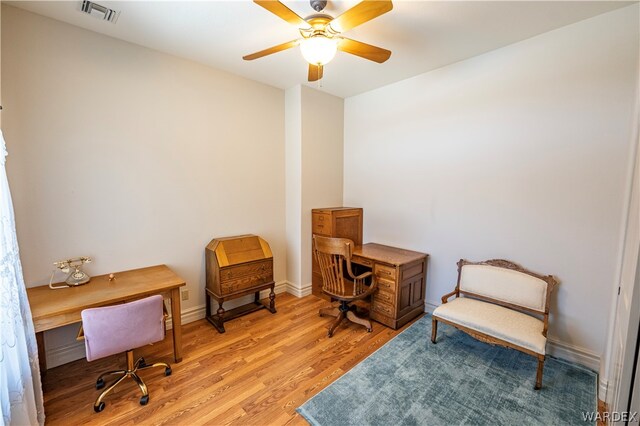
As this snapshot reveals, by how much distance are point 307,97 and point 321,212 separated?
1484 millimetres

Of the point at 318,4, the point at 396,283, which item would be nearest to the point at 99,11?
the point at 318,4

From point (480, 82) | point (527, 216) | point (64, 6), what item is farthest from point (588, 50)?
point (64, 6)

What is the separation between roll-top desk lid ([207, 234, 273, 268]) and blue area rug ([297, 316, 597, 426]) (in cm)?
151

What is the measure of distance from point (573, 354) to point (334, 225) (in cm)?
249

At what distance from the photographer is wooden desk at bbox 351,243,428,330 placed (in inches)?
112

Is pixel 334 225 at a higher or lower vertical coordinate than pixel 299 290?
higher

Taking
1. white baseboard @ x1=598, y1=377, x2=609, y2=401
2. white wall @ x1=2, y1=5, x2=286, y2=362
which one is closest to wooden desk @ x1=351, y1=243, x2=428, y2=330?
white baseboard @ x1=598, y1=377, x2=609, y2=401

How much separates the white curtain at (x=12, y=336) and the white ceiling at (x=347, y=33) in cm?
134

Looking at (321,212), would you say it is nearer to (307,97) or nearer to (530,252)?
(307,97)

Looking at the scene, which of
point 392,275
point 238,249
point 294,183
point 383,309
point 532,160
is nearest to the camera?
point 532,160

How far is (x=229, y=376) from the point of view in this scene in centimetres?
217

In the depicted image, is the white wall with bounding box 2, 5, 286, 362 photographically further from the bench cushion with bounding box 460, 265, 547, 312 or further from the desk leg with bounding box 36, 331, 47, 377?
the bench cushion with bounding box 460, 265, 547, 312

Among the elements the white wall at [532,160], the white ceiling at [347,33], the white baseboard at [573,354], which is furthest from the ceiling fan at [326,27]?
the white baseboard at [573,354]

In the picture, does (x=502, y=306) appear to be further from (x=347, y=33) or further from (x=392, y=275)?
(x=347, y=33)
